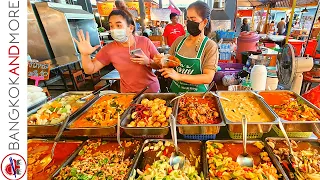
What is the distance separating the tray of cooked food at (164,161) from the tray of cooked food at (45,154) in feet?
1.97

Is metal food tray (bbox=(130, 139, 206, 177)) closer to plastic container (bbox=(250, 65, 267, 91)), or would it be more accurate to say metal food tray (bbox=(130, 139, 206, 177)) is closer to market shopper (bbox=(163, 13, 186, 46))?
plastic container (bbox=(250, 65, 267, 91))

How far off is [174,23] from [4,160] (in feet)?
23.0

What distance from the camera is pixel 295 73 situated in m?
2.46

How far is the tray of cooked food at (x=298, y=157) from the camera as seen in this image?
128 centimetres

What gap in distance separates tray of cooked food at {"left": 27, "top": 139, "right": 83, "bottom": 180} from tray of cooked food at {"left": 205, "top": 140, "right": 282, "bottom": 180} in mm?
1142

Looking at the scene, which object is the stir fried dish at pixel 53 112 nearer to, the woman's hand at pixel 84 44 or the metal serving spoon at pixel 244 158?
the woman's hand at pixel 84 44

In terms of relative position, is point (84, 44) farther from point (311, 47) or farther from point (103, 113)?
point (311, 47)

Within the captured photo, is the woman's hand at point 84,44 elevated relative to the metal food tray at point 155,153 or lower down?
elevated

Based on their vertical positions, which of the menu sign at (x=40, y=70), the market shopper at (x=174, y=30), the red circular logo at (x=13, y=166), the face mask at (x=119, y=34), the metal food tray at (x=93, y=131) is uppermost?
the market shopper at (x=174, y=30)

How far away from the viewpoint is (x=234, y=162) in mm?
1428

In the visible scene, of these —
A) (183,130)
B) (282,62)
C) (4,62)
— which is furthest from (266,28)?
(4,62)

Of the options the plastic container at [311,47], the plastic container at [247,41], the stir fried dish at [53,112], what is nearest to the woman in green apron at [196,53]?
the stir fried dish at [53,112]

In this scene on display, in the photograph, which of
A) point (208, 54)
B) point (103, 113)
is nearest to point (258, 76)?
point (208, 54)

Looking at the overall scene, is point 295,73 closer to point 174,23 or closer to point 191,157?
point 191,157
